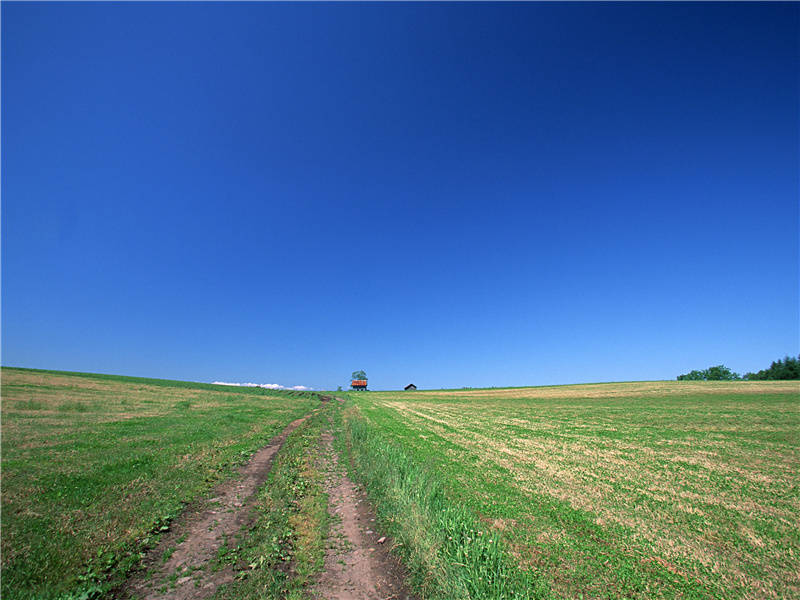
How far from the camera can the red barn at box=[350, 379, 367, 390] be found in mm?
164875

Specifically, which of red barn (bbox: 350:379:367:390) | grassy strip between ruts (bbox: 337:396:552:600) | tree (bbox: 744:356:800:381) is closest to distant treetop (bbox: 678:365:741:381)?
tree (bbox: 744:356:800:381)

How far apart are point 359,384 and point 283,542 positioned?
162414 millimetres

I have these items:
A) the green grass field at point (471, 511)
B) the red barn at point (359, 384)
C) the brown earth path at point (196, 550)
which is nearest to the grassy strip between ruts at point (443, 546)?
the green grass field at point (471, 511)

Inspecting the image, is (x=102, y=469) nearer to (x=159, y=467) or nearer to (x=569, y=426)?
(x=159, y=467)

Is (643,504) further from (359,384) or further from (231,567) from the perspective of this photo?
(359,384)

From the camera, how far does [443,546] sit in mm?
7445

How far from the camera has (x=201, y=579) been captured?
6.56 metres

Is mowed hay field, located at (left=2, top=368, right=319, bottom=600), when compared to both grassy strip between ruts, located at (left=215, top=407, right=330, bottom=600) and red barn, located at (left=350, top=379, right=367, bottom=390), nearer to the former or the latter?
grassy strip between ruts, located at (left=215, top=407, right=330, bottom=600)

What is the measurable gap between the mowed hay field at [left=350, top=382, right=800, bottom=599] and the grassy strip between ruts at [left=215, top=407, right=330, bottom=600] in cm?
460

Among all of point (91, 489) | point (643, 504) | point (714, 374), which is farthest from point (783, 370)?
point (91, 489)

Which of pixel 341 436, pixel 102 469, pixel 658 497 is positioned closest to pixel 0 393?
pixel 102 469

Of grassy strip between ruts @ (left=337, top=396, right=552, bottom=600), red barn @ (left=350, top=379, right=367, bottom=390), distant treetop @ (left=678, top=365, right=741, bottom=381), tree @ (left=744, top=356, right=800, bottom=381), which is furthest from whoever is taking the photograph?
red barn @ (left=350, top=379, right=367, bottom=390)

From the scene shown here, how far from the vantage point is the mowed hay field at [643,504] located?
20.8 feet

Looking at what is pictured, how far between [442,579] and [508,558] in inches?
65.8
